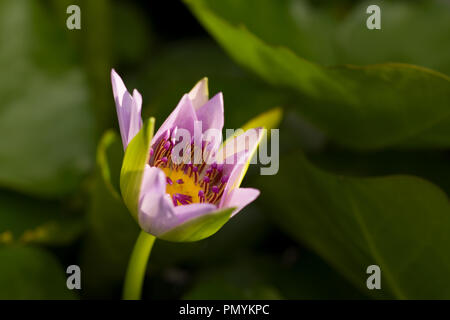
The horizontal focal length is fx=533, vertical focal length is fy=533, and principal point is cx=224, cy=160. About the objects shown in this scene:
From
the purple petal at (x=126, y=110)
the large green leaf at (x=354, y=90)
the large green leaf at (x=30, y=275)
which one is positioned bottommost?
the large green leaf at (x=30, y=275)

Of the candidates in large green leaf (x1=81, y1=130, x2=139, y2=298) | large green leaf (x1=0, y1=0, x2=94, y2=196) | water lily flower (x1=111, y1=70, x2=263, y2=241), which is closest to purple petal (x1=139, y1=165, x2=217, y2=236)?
water lily flower (x1=111, y1=70, x2=263, y2=241)

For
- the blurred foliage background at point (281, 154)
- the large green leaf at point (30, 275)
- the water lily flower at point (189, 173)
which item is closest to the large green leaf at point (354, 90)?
the blurred foliage background at point (281, 154)

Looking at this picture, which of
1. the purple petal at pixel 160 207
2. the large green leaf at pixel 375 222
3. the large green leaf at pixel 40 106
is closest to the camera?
the purple petal at pixel 160 207

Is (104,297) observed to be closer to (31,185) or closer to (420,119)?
(31,185)

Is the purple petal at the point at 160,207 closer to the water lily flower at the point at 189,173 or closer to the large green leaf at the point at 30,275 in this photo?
the water lily flower at the point at 189,173

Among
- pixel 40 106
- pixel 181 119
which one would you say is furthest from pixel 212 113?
pixel 40 106

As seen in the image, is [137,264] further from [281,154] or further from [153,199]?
[281,154]
